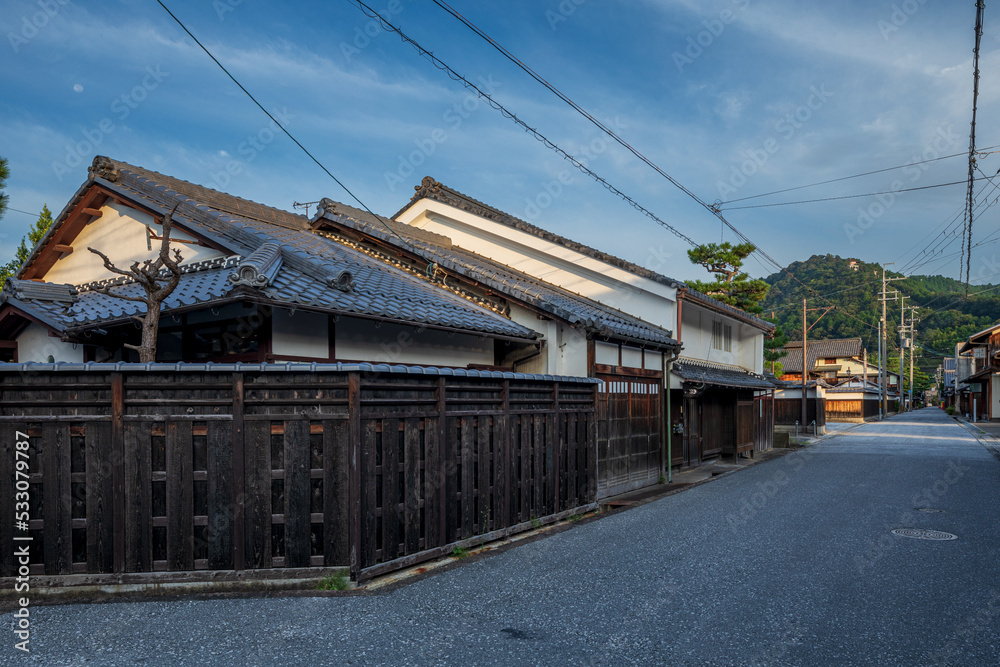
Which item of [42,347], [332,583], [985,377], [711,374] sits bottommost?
[332,583]

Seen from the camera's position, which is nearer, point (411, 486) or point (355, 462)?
point (355, 462)

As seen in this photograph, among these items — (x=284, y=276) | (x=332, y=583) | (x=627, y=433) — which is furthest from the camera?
(x=627, y=433)

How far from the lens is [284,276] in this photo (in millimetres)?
9234

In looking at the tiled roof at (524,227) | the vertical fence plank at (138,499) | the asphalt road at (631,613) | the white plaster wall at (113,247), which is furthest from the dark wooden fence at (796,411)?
the vertical fence plank at (138,499)

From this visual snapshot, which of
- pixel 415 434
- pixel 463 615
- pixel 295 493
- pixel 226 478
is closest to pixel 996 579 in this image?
pixel 463 615

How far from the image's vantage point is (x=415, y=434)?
23.2 ft

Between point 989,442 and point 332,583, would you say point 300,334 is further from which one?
point 989,442

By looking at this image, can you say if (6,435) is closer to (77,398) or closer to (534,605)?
(77,398)

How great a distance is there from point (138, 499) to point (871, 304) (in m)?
77.3

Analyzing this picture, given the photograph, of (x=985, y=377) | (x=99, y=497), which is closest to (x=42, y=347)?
(x=99, y=497)

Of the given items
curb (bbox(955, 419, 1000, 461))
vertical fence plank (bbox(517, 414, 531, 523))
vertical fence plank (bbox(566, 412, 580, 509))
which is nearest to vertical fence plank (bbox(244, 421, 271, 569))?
vertical fence plank (bbox(517, 414, 531, 523))

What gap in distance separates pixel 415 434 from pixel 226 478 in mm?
1985

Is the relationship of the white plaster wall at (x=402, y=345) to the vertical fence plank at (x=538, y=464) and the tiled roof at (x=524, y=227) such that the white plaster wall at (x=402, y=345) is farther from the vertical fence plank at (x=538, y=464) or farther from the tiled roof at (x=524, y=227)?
the tiled roof at (x=524, y=227)

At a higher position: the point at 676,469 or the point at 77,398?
the point at 77,398
